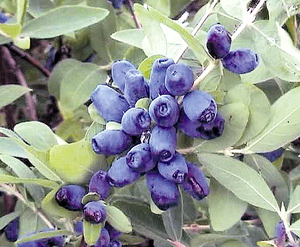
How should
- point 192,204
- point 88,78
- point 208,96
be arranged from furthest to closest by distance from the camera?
point 88,78
point 192,204
point 208,96

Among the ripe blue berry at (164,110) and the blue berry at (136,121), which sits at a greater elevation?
the ripe blue berry at (164,110)

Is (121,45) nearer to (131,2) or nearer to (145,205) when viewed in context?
(131,2)

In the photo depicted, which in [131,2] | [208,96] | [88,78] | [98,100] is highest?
[208,96]

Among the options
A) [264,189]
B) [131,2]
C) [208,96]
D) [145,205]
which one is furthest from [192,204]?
[131,2]

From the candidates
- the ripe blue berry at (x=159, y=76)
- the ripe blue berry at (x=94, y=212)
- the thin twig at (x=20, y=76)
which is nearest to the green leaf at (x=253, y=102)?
the ripe blue berry at (x=159, y=76)

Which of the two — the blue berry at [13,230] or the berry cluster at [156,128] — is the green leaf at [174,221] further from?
the blue berry at [13,230]

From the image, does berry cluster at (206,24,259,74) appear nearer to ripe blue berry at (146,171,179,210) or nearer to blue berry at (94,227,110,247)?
ripe blue berry at (146,171,179,210)

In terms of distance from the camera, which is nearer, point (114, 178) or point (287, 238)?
point (114, 178)

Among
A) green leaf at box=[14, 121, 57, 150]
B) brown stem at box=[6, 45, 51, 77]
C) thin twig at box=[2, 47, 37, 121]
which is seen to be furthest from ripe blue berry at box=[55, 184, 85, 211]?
brown stem at box=[6, 45, 51, 77]
